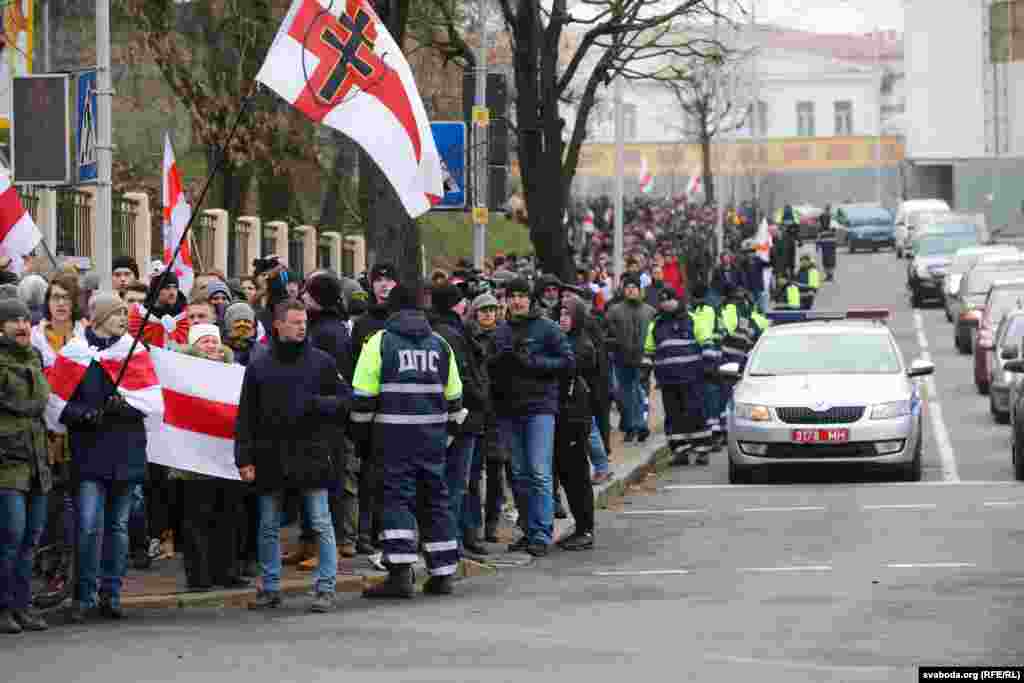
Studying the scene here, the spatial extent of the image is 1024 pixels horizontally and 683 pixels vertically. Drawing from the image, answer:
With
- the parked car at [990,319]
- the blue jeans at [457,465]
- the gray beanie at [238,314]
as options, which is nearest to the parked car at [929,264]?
the parked car at [990,319]

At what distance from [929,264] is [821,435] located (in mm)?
34228

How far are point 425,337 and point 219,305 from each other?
2751mm

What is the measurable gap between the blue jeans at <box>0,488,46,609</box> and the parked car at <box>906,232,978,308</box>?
139 feet

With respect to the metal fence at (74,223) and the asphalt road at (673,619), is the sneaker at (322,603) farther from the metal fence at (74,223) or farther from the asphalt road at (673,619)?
the metal fence at (74,223)

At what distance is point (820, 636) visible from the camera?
1099cm

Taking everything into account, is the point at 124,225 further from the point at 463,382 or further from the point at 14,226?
the point at 463,382

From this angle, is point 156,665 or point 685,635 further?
point 685,635

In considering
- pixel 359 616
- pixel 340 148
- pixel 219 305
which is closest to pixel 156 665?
pixel 359 616

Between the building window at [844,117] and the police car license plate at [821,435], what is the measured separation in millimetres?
108094

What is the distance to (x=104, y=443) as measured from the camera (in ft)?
39.6

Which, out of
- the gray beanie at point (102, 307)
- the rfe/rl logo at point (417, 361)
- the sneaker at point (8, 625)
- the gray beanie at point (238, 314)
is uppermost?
the gray beanie at point (102, 307)

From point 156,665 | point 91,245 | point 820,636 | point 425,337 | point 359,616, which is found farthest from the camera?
point 91,245

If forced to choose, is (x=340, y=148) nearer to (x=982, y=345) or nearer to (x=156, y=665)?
(x=982, y=345)

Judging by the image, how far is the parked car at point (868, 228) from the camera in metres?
79.7
